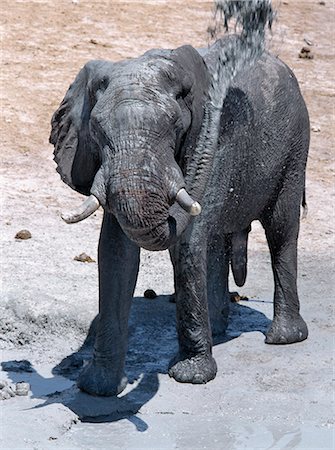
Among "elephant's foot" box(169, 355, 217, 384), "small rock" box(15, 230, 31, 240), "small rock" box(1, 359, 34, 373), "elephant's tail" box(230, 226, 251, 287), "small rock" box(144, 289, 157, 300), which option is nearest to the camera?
"elephant's foot" box(169, 355, 217, 384)

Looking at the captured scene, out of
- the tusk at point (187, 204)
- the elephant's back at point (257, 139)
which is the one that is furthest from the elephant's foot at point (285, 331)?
the tusk at point (187, 204)

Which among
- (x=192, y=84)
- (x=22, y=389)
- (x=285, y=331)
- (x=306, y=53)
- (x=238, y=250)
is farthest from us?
(x=306, y=53)

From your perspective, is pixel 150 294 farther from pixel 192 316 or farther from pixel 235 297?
pixel 192 316

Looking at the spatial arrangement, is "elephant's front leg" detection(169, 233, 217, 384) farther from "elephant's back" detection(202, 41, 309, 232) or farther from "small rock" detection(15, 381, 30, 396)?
"small rock" detection(15, 381, 30, 396)

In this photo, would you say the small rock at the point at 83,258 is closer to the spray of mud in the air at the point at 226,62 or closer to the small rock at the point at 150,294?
the small rock at the point at 150,294

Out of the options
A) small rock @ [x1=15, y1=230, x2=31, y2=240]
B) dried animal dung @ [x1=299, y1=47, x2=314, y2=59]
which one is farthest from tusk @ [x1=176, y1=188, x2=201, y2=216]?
dried animal dung @ [x1=299, y1=47, x2=314, y2=59]

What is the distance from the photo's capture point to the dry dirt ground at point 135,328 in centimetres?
588

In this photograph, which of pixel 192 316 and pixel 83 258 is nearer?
pixel 192 316

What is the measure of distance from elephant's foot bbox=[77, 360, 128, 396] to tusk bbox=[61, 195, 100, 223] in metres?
1.06

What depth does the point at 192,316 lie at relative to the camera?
6.39 meters

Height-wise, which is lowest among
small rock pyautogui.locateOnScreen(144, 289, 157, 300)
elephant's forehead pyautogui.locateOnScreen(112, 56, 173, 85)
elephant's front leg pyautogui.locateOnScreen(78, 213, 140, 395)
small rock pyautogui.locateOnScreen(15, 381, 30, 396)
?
small rock pyautogui.locateOnScreen(144, 289, 157, 300)

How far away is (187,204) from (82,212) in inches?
16.7

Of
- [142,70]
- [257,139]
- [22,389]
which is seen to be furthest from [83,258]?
[142,70]

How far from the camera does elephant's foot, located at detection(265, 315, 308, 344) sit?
7.13m
